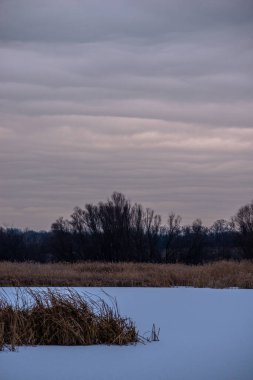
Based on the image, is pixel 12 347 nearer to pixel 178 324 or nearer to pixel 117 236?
pixel 178 324

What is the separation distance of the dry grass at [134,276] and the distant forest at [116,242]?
1127 centimetres

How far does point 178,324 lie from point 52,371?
480 cm

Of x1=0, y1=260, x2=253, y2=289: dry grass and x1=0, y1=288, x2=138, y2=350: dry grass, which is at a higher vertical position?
x1=0, y1=260, x2=253, y2=289: dry grass

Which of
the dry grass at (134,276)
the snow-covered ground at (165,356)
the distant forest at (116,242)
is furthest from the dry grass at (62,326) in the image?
the distant forest at (116,242)

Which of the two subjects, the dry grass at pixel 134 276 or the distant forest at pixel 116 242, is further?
the distant forest at pixel 116 242

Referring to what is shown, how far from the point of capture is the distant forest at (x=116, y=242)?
37.6m

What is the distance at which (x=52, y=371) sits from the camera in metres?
8.16

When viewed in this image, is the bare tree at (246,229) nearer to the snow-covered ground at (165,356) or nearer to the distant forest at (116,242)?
the distant forest at (116,242)

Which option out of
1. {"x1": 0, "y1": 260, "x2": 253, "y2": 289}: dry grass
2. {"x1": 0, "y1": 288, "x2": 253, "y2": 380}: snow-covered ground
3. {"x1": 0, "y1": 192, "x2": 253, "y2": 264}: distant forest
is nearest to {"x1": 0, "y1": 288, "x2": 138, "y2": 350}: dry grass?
{"x1": 0, "y1": 288, "x2": 253, "y2": 380}: snow-covered ground

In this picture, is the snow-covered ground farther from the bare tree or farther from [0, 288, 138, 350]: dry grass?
the bare tree

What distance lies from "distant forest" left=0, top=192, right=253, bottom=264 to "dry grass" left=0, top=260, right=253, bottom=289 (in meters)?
11.3

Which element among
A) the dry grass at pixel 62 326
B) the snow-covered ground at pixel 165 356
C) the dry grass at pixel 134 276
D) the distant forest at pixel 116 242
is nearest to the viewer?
the snow-covered ground at pixel 165 356

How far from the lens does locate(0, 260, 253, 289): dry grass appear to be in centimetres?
2234

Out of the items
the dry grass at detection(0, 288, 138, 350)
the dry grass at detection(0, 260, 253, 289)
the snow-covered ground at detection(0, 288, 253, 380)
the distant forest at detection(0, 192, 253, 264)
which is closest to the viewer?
the snow-covered ground at detection(0, 288, 253, 380)
